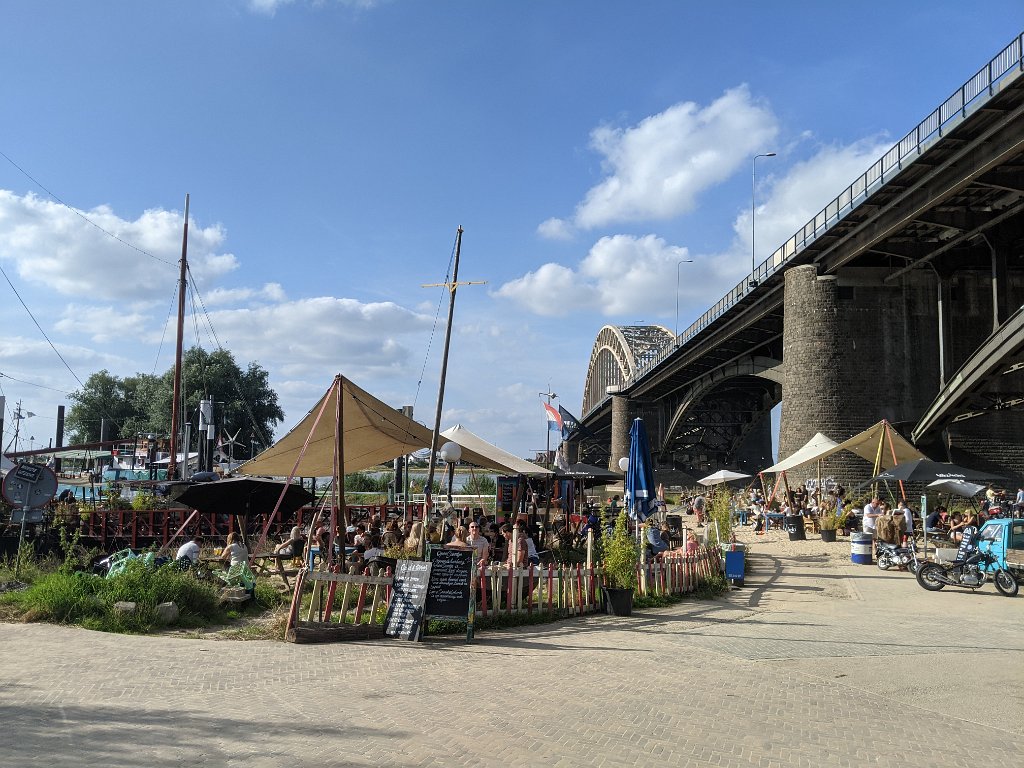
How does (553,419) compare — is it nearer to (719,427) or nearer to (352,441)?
(352,441)

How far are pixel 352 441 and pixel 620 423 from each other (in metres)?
68.2

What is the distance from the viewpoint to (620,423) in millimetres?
85125

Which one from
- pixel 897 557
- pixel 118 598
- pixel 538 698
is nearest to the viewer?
pixel 538 698

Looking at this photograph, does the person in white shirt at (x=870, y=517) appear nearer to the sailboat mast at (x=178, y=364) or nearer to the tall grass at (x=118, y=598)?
the tall grass at (x=118, y=598)

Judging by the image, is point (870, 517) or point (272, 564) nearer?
point (272, 564)

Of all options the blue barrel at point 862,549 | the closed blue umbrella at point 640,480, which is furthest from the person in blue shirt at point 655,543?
the blue barrel at point 862,549

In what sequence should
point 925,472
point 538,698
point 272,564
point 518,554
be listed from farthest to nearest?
point 925,472, point 272,564, point 518,554, point 538,698

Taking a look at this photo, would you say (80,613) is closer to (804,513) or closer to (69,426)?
(804,513)

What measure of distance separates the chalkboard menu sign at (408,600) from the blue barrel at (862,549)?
13325 mm

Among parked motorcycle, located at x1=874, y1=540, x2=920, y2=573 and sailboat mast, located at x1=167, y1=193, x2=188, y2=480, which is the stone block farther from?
sailboat mast, located at x1=167, y1=193, x2=188, y2=480

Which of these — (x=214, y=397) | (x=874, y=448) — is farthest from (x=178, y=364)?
(x=214, y=397)

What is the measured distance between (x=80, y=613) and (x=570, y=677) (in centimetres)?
639

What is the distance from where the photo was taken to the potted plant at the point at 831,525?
79.5 ft

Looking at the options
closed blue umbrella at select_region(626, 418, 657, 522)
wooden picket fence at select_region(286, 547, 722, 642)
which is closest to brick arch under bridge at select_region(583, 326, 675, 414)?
closed blue umbrella at select_region(626, 418, 657, 522)
